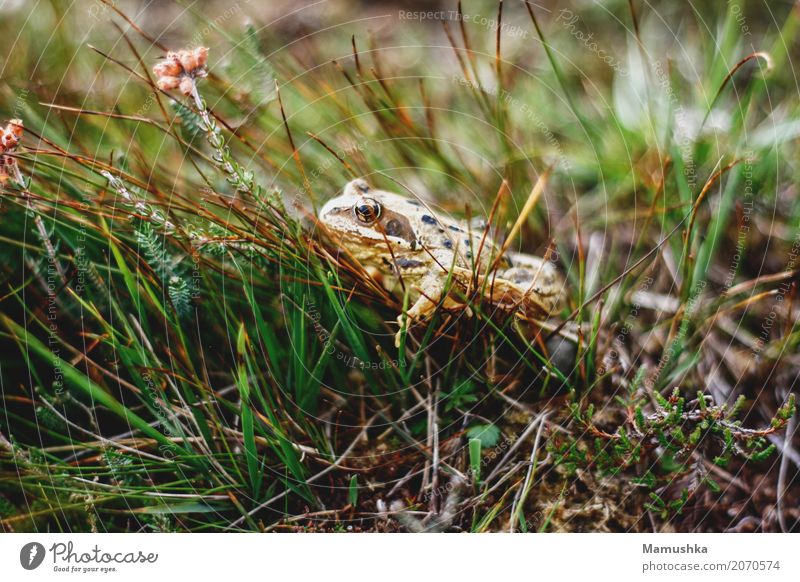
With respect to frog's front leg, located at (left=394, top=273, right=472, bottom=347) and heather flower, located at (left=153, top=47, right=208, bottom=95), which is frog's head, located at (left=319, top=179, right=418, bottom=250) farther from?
heather flower, located at (left=153, top=47, right=208, bottom=95)

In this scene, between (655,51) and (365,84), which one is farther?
(655,51)

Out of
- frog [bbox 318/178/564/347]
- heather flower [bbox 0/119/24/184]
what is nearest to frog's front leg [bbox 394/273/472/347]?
frog [bbox 318/178/564/347]

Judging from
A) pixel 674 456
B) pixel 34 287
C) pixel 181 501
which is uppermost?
pixel 34 287

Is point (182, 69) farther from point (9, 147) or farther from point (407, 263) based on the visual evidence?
point (407, 263)

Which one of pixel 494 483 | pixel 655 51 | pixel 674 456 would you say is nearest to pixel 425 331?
pixel 494 483

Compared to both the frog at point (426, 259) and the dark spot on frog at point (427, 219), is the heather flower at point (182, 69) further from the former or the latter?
the dark spot on frog at point (427, 219)

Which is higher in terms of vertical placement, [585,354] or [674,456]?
[585,354]
